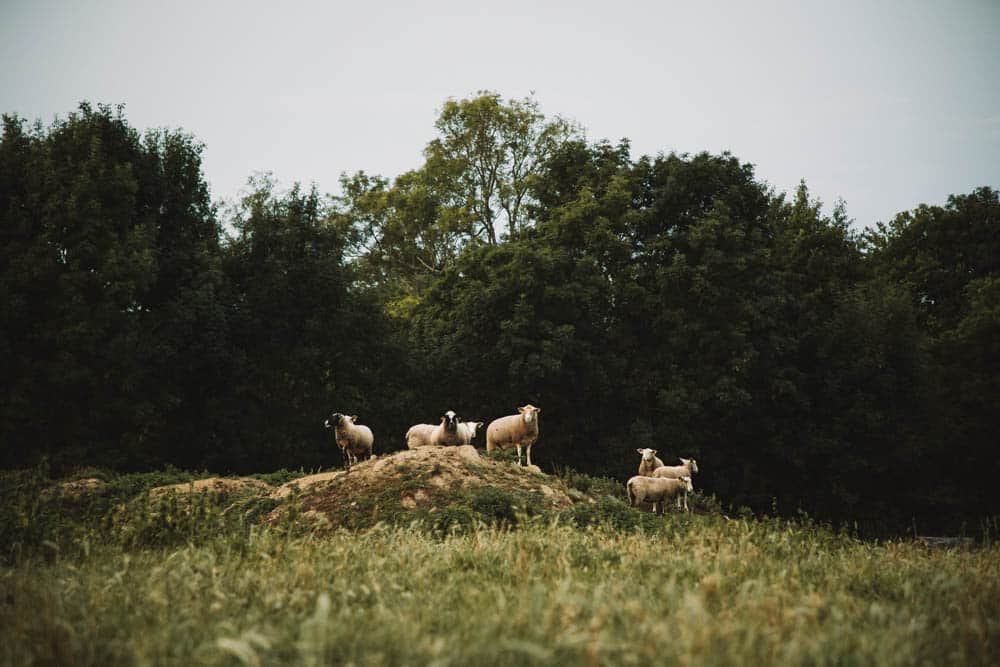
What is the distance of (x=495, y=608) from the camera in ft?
15.3

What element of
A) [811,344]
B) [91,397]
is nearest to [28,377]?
[91,397]

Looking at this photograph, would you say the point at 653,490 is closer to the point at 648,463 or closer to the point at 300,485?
the point at 648,463

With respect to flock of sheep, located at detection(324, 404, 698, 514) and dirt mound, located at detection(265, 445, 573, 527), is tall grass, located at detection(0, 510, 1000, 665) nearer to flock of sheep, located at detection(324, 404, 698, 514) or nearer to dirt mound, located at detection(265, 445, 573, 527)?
dirt mound, located at detection(265, 445, 573, 527)

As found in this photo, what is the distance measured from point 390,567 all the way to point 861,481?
103 ft

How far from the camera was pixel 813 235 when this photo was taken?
35.4 meters

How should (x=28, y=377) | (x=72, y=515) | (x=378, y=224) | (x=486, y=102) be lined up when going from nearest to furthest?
(x=72, y=515), (x=28, y=377), (x=486, y=102), (x=378, y=224)

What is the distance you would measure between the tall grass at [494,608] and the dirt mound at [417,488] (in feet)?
14.7

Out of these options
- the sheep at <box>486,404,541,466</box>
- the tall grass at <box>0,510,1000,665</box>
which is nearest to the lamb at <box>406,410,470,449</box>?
the sheep at <box>486,404,541,466</box>

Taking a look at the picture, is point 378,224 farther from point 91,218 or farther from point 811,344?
point 811,344

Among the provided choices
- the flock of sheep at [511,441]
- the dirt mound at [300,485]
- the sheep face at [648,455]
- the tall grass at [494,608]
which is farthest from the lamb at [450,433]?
the tall grass at [494,608]

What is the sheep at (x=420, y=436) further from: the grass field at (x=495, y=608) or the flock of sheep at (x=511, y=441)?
the grass field at (x=495, y=608)

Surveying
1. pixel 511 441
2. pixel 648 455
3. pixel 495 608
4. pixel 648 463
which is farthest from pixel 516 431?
pixel 495 608

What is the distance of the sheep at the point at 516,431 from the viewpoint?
19250 mm

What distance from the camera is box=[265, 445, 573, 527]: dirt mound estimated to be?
12266 millimetres
